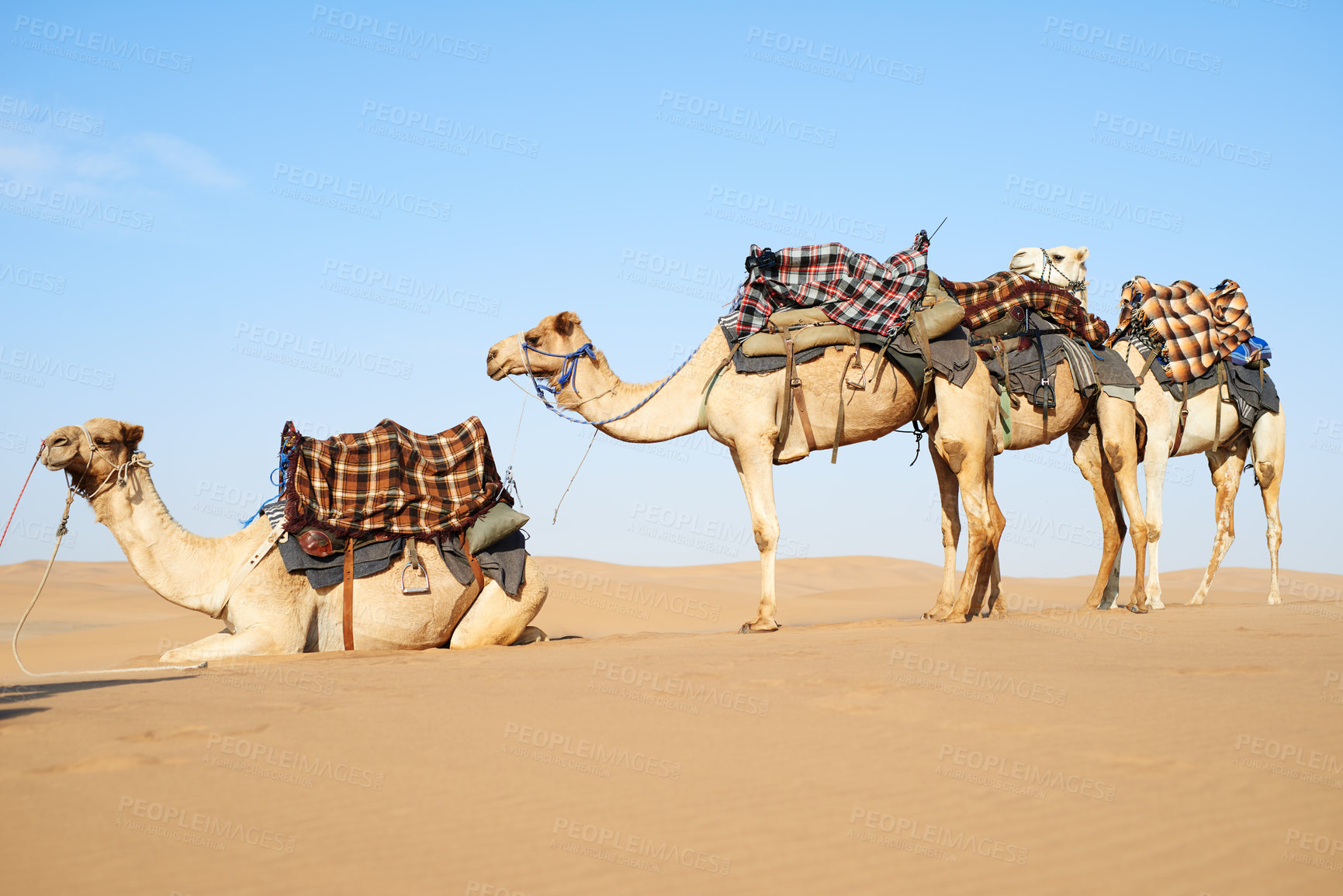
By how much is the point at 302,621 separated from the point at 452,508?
4.58 feet

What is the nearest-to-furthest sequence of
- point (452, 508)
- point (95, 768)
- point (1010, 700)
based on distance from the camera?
point (95, 768) → point (1010, 700) → point (452, 508)

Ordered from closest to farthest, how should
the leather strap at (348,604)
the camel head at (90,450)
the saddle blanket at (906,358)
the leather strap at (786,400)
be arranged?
the camel head at (90,450) < the leather strap at (348,604) < the leather strap at (786,400) < the saddle blanket at (906,358)

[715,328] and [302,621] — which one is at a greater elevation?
[715,328]

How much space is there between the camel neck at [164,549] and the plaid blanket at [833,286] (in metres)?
4.74

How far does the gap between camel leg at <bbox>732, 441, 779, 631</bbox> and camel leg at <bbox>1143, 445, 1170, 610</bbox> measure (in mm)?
4725

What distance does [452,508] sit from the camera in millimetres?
8477

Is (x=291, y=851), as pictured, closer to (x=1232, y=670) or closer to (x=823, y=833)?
(x=823, y=833)

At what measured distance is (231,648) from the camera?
7.48 metres

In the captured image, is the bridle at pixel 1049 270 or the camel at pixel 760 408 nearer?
the camel at pixel 760 408

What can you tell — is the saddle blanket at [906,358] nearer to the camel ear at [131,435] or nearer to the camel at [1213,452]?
the camel at [1213,452]

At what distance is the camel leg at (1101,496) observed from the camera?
11594 millimetres

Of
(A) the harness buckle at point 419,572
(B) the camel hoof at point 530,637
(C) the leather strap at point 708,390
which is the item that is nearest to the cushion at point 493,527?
(A) the harness buckle at point 419,572

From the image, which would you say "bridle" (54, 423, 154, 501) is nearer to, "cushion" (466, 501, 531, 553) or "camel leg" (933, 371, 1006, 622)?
"cushion" (466, 501, 531, 553)

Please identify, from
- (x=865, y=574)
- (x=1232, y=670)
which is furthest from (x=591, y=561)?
(x=1232, y=670)
